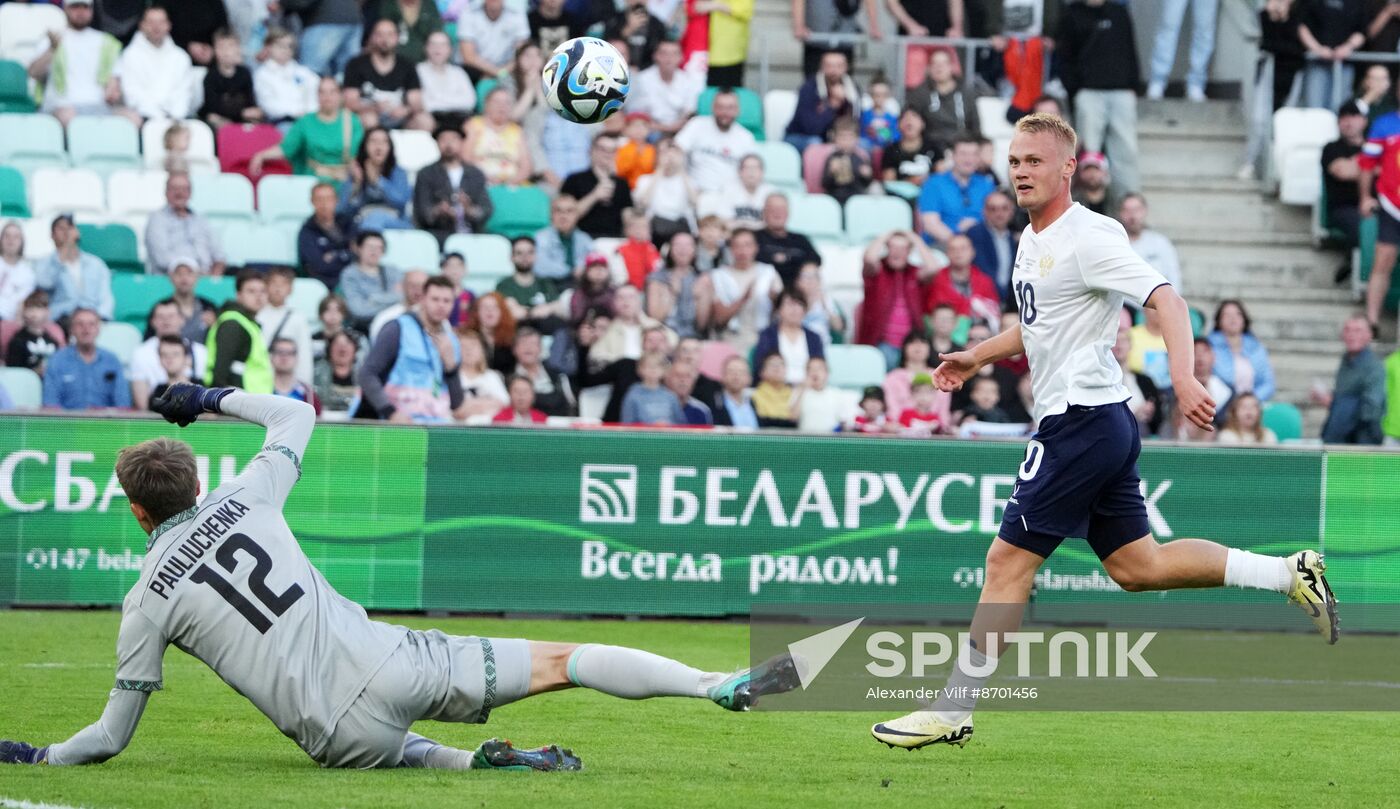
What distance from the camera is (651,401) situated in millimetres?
14961

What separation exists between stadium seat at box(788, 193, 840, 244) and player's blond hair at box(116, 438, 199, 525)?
1225cm

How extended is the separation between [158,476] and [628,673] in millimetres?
1681

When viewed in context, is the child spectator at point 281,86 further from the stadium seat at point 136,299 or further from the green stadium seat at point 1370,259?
the green stadium seat at point 1370,259

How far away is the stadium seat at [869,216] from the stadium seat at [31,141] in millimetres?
7257

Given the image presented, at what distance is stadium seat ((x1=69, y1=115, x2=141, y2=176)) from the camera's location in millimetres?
17703

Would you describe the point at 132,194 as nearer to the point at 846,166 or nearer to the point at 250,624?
the point at 846,166

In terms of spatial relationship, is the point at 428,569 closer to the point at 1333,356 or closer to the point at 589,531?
the point at 589,531

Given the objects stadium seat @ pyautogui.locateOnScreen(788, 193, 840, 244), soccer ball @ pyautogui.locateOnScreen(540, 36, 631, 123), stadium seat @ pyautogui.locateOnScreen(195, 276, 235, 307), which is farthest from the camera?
stadium seat @ pyautogui.locateOnScreen(788, 193, 840, 244)

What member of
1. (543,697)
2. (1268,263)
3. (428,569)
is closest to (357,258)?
(428,569)

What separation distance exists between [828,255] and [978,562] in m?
5.02

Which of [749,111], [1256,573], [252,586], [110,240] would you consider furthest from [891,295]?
[252,586]

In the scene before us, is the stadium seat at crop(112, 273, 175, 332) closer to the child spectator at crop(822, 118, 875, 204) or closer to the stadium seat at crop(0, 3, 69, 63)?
the stadium seat at crop(0, 3, 69, 63)

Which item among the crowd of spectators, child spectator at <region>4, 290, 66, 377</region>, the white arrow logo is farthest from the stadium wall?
the white arrow logo

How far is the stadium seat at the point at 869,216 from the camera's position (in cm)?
1845
